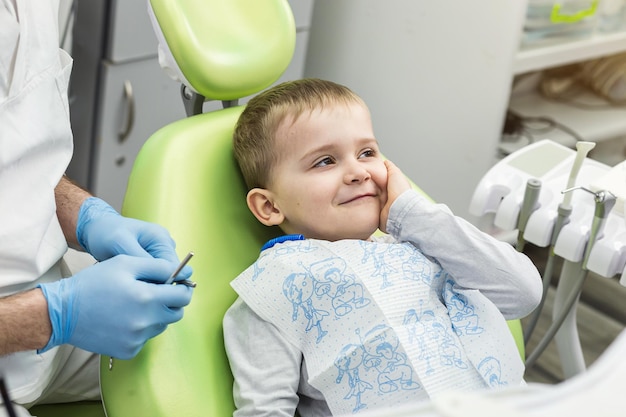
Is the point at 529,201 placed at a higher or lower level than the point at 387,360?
higher

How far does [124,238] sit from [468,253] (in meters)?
0.53

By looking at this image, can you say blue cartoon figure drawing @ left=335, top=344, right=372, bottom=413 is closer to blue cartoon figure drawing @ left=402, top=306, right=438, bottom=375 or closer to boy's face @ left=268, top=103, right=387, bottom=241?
blue cartoon figure drawing @ left=402, top=306, right=438, bottom=375

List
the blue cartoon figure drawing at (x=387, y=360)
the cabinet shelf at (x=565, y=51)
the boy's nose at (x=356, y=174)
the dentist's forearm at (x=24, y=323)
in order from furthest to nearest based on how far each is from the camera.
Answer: the cabinet shelf at (x=565, y=51) → the boy's nose at (x=356, y=174) → the blue cartoon figure drawing at (x=387, y=360) → the dentist's forearm at (x=24, y=323)

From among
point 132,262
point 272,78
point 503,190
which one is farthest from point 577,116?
point 132,262

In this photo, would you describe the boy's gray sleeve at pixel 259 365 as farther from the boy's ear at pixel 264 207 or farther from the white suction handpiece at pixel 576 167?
the white suction handpiece at pixel 576 167

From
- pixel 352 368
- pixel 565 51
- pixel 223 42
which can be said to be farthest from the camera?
pixel 565 51

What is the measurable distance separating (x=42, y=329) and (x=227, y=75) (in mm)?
561

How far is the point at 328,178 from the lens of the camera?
135 cm

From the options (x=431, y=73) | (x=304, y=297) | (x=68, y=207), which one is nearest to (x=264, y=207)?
(x=304, y=297)

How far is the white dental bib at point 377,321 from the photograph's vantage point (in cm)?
119

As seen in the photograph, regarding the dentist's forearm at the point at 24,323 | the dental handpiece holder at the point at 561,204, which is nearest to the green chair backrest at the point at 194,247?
the dentist's forearm at the point at 24,323

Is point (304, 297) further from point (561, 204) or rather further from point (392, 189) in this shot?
point (561, 204)

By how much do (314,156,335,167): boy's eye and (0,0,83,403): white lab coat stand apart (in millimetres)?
409

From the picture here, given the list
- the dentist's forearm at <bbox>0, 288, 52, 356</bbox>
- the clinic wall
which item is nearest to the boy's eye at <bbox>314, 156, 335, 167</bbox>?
the dentist's forearm at <bbox>0, 288, 52, 356</bbox>
